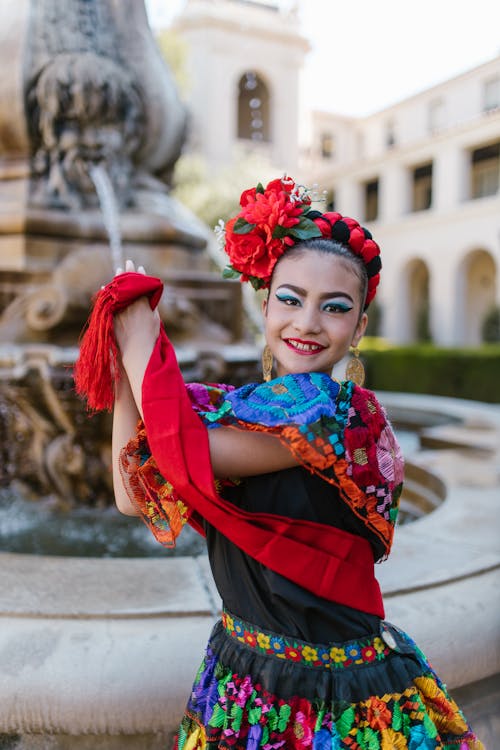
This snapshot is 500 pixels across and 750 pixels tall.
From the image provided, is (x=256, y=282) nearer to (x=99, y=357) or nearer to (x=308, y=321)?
(x=308, y=321)

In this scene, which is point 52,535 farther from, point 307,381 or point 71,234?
point 307,381

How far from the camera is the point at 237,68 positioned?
24.9 metres

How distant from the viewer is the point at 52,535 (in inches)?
134

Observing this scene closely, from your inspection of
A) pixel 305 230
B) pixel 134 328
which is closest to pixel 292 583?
pixel 134 328

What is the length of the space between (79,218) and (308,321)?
10.9 ft

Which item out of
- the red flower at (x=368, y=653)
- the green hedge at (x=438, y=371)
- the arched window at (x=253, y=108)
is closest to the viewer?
the red flower at (x=368, y=653)

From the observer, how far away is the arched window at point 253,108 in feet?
85.9

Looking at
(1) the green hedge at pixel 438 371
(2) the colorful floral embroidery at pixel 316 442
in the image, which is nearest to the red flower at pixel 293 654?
(2) the colorful floral embroidery at pixel 316 442

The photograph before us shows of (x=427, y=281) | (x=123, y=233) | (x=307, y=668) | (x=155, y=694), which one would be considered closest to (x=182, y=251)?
(x=123, y=233)

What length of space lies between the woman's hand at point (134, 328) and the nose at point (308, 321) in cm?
25

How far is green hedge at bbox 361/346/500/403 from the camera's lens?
11.8 metres

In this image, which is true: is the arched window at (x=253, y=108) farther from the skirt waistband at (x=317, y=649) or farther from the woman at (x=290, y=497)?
the skirt waistband at (x=317, y=649)

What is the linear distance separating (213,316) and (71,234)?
39.6 inches

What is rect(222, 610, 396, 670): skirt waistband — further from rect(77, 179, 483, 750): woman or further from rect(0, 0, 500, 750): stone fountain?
rect(0, 0, 500, 750): stone fountain
